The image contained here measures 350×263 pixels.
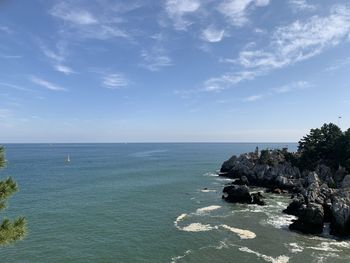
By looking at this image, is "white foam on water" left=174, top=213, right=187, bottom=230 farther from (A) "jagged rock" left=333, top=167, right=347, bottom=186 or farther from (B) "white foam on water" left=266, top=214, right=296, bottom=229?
(A) "jagged rock" left=333, top=167, right=347, bottom=186

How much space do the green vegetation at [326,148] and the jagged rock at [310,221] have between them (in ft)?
134

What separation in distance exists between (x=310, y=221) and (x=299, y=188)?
110 feet

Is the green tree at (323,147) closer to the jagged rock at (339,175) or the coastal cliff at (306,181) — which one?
the coastal cliff at (306,181)

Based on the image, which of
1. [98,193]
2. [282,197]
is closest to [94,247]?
[98,193]

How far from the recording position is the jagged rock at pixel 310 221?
2065 inches

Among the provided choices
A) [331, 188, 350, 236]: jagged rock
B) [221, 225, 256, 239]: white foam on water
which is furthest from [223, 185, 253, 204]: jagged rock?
[331, 188, 350, 236]: jagged rock

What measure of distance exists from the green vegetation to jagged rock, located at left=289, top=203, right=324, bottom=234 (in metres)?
40.9

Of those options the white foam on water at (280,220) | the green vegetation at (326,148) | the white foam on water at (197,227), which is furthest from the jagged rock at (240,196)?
the green vegetation at (326,148)

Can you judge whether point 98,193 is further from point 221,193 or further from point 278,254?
point 278,254

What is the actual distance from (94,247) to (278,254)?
944 inches

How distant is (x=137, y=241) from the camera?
47156 millimetres

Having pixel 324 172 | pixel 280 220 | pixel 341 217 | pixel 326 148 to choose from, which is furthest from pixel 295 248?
pixel 326 148

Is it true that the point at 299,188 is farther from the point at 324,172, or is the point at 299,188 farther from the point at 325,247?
the point at 325,247

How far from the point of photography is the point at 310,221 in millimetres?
53188
